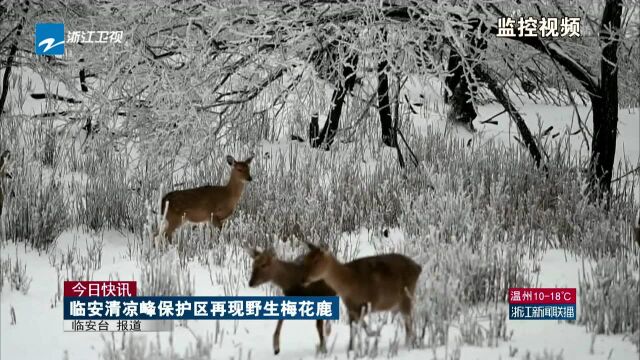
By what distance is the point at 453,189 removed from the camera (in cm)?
760

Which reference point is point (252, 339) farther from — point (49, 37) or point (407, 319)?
point (49, 37)

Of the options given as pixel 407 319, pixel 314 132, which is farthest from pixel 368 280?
pixel 314 132

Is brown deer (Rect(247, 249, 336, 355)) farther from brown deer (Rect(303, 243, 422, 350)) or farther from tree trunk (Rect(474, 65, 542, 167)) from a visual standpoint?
tree trunk (Rect(474, 65, 542, 167))

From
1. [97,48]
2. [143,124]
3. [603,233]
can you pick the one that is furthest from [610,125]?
[97,48]

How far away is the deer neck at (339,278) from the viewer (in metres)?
3.68

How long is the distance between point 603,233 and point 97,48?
534 centimetres

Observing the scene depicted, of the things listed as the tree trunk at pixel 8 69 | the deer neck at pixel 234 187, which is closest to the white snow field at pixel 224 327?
the deer neck at pixel 234 187

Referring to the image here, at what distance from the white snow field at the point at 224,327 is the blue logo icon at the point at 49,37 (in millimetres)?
2885

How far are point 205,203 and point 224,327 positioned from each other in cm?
176

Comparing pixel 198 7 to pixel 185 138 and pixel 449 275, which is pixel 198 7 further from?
pixel 449 275

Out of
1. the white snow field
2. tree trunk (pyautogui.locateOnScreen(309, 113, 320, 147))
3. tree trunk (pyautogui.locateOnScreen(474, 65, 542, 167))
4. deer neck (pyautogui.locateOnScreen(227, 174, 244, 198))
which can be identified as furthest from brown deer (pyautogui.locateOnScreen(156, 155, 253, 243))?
tree trunk (pyautogui.locateOnScreen(309, 113, 320, 147))

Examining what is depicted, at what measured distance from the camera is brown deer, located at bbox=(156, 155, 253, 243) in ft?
19.5

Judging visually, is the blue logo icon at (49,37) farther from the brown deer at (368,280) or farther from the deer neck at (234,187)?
the brown deer at (368,280)

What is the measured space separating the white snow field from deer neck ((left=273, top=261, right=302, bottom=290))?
1.07ft
